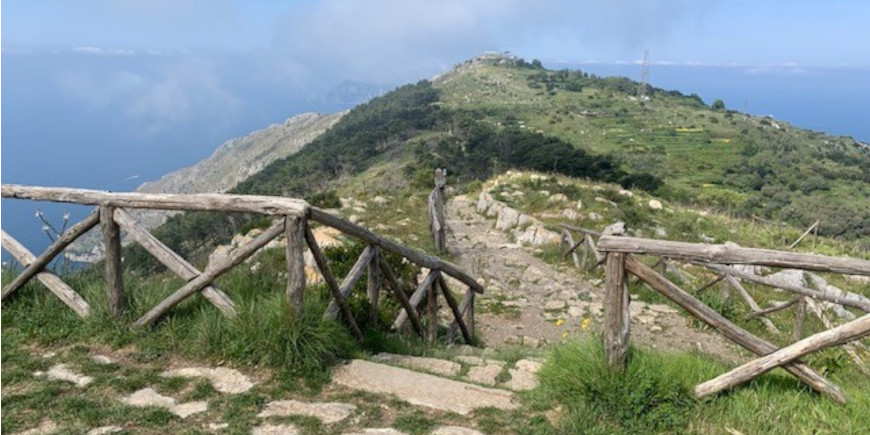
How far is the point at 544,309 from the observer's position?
1285cm

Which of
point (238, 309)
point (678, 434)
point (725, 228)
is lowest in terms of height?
point (725, 228)

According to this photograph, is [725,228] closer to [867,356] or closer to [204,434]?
[867,356]

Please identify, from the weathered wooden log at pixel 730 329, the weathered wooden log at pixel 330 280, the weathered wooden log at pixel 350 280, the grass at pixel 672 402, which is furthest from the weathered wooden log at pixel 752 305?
the weathered wooden log at pixel 330 280

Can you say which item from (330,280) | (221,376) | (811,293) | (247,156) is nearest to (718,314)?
(330,280)

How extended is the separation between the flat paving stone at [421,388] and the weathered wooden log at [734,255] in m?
1.48

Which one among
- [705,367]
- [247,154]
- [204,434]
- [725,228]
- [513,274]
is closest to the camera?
[204,434]

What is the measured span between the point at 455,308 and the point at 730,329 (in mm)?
4734

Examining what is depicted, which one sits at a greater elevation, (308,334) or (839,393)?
(308,334)

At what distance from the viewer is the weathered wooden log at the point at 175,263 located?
534 cm

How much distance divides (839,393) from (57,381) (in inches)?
233

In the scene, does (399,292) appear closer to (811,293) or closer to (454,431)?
(454,431)

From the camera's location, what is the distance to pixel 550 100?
121000 mm

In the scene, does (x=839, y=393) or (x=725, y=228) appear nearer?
(x=839, y=393)

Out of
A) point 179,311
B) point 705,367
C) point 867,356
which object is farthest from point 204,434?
point 867,356
